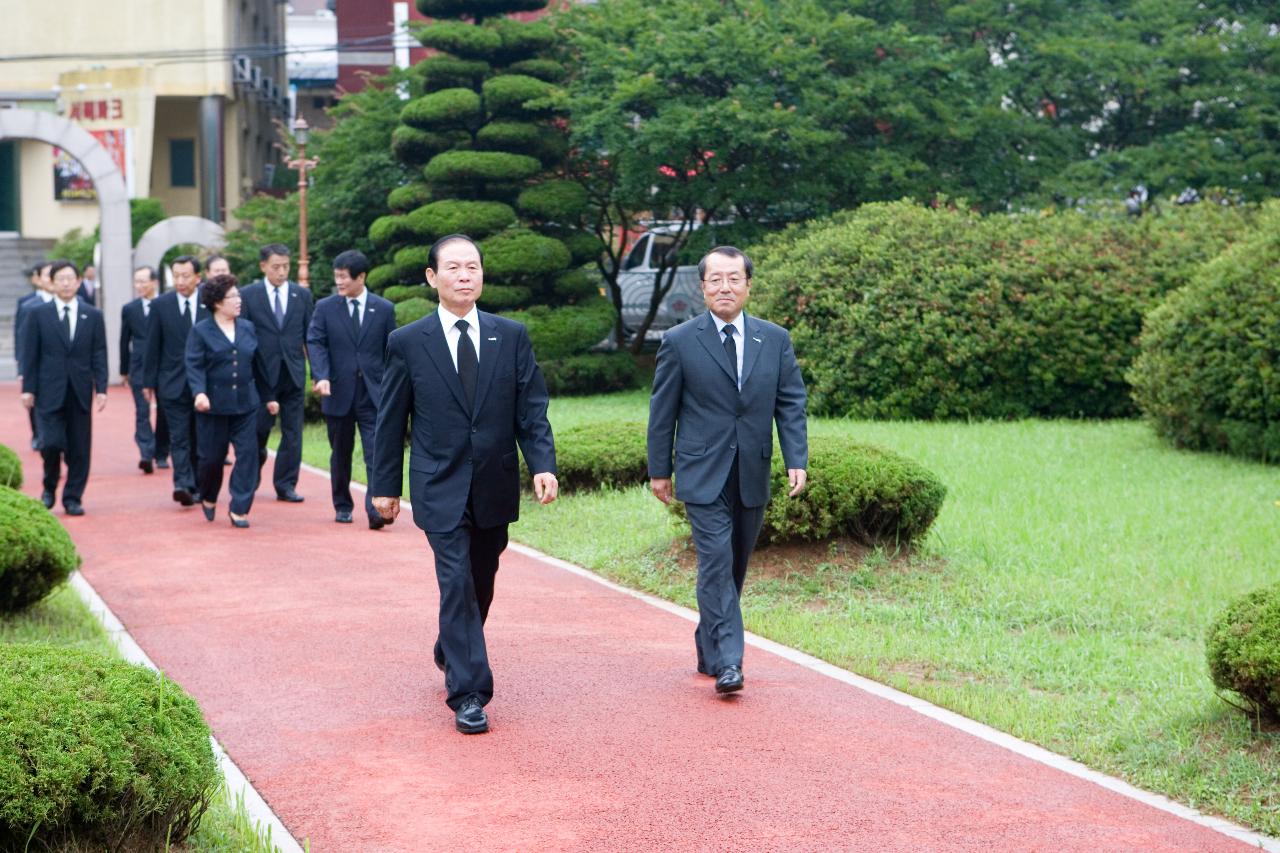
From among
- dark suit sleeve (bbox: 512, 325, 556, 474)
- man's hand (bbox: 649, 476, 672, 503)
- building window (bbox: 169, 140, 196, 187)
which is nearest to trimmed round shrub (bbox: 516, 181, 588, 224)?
man's hand (bbox: 649, 476, 672, 503)

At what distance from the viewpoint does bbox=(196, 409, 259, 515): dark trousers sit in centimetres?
1145

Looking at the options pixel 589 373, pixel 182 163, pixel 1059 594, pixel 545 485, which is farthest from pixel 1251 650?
pixel 182 163

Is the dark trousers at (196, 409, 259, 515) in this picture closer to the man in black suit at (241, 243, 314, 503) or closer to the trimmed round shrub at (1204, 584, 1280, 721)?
the man in black suit at (241, 243, 314, 503)

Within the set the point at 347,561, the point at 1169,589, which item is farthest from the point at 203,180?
the point at 1169,589

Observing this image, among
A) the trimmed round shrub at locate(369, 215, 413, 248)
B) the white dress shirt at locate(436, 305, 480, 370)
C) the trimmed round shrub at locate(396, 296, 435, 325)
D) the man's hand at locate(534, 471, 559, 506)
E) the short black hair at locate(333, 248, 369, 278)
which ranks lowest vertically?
the man's hand at locate(534, 471, 559, 506)

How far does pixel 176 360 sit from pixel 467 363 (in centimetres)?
783

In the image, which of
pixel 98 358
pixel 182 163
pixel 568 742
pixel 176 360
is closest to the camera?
pixel 568 742

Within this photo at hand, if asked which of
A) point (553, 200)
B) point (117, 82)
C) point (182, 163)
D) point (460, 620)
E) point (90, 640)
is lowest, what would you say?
point (90, 640)

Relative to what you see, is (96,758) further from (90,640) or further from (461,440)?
(90,640)

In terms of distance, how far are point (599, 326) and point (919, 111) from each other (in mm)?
5273

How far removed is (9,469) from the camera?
34.7 ft

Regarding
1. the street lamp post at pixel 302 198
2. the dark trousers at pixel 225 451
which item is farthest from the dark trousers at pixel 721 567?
the street lamp post at pixel 302 198

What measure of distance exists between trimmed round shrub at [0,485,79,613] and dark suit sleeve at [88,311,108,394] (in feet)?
14.0

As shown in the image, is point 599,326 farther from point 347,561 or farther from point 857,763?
point 857,763
